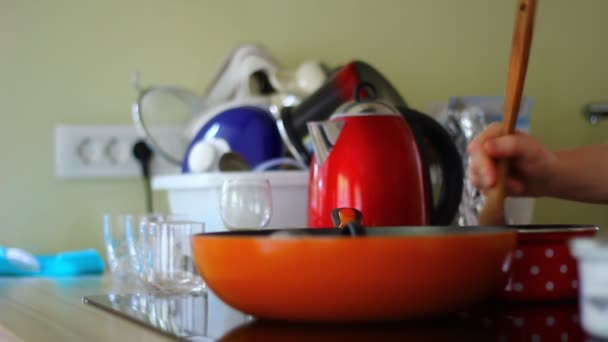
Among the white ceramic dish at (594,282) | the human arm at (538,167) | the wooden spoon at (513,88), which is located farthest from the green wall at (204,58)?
the white ceramic dish at (594,282)

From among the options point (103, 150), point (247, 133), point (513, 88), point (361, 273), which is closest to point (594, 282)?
point (361, 273)

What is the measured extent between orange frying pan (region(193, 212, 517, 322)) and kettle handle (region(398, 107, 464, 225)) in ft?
1.34

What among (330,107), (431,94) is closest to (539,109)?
(431,94)

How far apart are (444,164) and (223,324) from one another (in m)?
0.46

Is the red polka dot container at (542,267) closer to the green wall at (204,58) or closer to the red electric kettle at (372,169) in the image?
the red electric kettle at (372,169)

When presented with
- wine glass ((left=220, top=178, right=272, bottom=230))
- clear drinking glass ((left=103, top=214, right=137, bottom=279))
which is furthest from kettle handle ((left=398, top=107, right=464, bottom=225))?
clear drinking glass ((left=103, top=214, right=137, bottom=279))

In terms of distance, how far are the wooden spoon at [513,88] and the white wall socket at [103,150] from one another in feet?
2.50

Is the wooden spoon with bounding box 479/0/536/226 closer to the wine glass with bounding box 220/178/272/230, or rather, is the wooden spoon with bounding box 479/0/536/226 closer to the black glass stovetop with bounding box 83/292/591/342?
the black glass stovetop with bounding box 83/292/591/342

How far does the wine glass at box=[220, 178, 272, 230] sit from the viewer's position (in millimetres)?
913

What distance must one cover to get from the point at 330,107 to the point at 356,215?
1.56 ft

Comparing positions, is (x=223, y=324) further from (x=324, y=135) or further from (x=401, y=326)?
(x=324, y=135)

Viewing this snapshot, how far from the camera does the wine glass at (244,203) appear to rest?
91cm

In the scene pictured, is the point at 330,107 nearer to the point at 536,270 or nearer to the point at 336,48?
the point at 336,48

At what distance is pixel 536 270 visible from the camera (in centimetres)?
63
